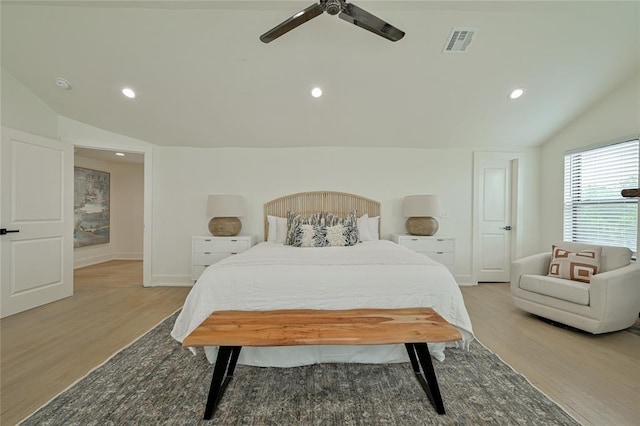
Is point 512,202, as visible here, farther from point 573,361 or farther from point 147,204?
point 147,204

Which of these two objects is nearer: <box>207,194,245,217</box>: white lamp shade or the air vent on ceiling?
the air vent on ceiling

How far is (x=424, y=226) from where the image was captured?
3.84 metres

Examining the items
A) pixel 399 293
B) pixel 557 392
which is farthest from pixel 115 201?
pixel 557 392

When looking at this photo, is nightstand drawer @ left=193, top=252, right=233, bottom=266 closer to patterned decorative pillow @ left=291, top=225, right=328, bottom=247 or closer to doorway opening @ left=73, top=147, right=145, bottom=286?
patterned decorative pillow @ left=291, top=225, right=328, bottom=247

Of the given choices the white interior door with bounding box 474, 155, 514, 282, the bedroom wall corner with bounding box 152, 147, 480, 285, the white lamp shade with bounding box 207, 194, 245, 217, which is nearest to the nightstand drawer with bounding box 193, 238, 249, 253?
the white lamp shade with bounding box 207, 194, 245, 217

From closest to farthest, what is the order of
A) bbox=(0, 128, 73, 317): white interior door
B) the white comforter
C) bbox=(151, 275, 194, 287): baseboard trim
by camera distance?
the white comforter
bbox=(0, 128, 73, 317): white interior door
bbox=(151, 275, 194, 287): baseboard trim

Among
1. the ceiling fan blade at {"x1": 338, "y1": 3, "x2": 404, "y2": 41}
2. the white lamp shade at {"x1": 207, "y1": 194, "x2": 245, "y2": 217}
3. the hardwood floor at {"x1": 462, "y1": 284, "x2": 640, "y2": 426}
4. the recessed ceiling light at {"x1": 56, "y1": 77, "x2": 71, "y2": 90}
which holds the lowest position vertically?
the hardwood floor at {"x1": 462, "y1": 284, "x2": 640, "y2": 426}

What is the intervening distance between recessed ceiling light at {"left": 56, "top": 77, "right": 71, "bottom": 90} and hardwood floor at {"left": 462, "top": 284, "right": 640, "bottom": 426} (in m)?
5.02

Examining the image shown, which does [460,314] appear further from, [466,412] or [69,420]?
[69,420]

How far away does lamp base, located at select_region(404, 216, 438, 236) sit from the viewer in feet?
12.6

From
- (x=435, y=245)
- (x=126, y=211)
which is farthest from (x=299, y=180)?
(x=126, y=211)

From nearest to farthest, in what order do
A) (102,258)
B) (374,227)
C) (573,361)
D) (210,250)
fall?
(573,361) < (210,250) < (374,227) < (102,258)

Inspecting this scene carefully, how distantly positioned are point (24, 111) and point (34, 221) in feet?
4.23

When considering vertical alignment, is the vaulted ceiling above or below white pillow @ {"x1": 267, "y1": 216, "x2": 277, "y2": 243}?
above
